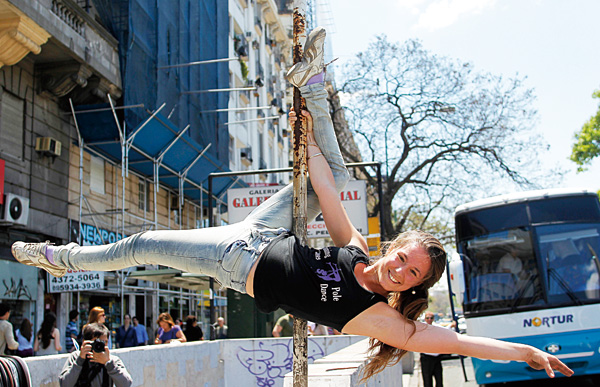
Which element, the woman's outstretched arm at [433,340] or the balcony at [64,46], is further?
the balcony at [64,46]

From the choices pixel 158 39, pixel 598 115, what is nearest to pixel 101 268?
pixel 158 39

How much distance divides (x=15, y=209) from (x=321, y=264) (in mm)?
11652

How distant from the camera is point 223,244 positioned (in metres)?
3.38

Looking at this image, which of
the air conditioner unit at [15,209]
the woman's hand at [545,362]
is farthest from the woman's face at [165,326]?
the woman's hand at [545,362]

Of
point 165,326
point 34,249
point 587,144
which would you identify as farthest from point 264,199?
point 587,144

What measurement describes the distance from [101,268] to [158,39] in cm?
1576

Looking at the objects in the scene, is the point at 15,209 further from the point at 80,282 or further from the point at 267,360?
the point at 267,360

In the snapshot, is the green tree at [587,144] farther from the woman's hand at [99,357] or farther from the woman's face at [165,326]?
the woman's hand at [99,357]

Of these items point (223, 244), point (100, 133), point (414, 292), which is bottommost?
point (414, 292)

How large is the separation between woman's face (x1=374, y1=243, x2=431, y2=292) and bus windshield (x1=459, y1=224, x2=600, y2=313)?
7.56 metres

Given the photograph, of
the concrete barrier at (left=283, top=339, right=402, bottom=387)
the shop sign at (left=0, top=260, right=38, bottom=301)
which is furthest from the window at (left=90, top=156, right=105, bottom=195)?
the concrete barrier at (left=283, top=339, right=402, bottom=387)

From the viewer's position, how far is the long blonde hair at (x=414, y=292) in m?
3.23

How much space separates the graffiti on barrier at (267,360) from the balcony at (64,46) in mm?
8162

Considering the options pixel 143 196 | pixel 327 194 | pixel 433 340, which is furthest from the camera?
pixel 143 196
